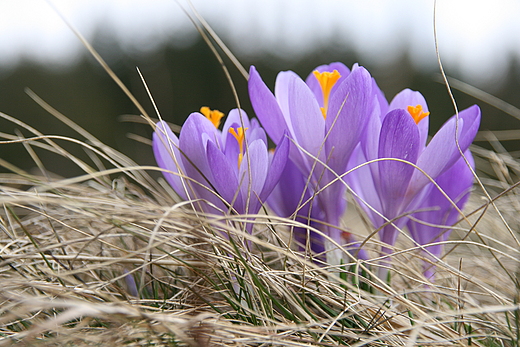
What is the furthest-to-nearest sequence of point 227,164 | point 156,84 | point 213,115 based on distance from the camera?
point 156,84 < point 213,115 < point 227,164

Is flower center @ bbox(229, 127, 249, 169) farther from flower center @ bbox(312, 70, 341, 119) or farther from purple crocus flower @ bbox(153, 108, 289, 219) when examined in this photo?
flower center @ bbox(312, 70, 341, 119)

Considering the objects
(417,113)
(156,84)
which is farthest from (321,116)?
(156,84)

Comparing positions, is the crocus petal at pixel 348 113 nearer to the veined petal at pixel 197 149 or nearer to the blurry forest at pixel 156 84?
the veined petal at pixel 197 149

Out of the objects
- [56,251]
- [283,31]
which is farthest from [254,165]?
[283,31]

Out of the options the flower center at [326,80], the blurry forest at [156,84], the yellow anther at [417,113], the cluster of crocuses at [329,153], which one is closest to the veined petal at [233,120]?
the cluster of crocuses at [329,153]

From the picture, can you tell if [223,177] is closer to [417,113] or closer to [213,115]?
[213,115]

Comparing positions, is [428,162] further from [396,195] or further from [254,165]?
[254,165]
